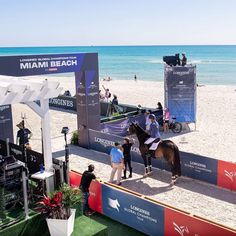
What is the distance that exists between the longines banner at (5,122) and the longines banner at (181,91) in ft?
26.8

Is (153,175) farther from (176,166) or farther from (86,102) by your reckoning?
(86,102)

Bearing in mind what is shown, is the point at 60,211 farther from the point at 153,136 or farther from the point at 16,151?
the point at 153,136

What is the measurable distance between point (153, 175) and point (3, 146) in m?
4.97

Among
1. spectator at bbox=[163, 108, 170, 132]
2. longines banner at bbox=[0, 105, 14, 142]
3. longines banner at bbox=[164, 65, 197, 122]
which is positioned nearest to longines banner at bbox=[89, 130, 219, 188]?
longines banner at bbox=[0, 105, 14, 142]

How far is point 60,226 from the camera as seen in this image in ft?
23.3

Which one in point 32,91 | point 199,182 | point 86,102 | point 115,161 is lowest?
point 199,182

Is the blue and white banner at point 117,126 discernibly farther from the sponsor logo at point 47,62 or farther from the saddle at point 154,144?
the saddle at point 154,144

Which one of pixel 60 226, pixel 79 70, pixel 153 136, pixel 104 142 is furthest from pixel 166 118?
pixel 60 226

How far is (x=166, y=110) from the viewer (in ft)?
59.4

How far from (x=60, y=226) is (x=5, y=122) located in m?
6.90

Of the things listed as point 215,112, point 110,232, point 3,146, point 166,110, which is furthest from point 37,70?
point 215,112

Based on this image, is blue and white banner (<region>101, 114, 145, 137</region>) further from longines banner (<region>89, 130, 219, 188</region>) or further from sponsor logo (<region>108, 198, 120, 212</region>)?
sponsor logo (<region>108, 198, 120, 212</region>)

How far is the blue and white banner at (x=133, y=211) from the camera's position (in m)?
7.83

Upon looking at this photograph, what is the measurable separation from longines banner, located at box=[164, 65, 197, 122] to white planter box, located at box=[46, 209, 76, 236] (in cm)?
1193
